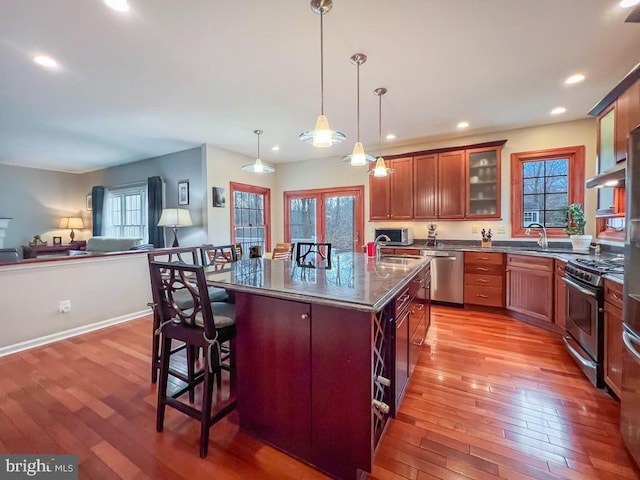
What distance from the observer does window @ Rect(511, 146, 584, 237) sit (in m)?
3.84

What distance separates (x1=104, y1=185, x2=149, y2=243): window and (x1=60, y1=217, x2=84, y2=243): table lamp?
0.89m

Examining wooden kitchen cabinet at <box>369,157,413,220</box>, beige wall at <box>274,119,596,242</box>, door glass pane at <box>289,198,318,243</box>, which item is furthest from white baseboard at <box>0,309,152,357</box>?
wooden kitchen cabinet at <box>369,157,413,220</box>

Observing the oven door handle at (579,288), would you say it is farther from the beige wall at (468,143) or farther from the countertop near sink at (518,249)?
the beige wall at (468,143)

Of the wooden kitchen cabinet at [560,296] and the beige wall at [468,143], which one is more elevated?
the beige wall at [468,143]

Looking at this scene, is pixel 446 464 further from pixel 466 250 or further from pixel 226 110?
pixel 226 110

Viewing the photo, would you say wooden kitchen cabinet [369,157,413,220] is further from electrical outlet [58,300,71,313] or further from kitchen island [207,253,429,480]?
electrical outlet [58,300,71,313]

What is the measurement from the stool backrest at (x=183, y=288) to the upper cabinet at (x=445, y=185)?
3.78 m

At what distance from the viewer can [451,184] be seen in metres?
4.32

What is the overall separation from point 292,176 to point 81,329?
170 inches

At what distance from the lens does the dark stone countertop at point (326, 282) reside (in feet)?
4.41

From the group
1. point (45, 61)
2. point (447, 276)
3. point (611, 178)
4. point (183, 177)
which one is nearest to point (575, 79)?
point (611, 178)

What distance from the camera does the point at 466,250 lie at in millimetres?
3951

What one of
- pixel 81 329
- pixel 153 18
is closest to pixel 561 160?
pixel 153 18

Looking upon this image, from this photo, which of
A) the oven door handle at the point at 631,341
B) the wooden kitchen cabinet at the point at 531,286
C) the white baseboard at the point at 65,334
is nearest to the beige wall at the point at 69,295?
the white baseboard at the point at 65,334
